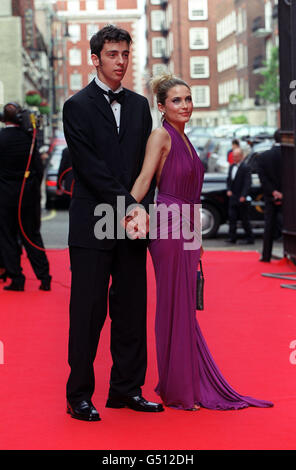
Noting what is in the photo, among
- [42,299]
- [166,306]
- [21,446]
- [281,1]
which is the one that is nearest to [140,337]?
[166,306]

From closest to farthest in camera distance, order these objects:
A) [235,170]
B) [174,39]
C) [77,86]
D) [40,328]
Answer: [40,328], [235,170], [174,39], [77,86]

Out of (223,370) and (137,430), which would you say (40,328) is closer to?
(223,370)

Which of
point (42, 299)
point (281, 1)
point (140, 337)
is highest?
point (281, 1)

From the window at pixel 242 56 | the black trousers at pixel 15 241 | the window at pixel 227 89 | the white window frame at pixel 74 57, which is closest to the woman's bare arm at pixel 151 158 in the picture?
the black trousers at pixel 15 241

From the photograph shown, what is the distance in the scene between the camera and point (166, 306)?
5.76m

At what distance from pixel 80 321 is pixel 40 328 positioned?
320 centimetres

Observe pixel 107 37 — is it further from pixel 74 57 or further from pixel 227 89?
pixel 74 57

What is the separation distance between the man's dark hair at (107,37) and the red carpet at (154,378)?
6.47 ft

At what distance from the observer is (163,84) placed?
233 inches

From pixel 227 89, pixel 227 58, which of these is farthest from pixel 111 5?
pixel 227 58

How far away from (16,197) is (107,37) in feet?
19.5

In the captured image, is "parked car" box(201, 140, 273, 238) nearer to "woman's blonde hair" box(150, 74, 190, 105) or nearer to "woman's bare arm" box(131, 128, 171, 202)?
"woman's blonde hair" box(150, 74, 190, 105)

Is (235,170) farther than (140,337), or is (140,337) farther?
(235,170)

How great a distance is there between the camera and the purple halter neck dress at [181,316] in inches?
224
